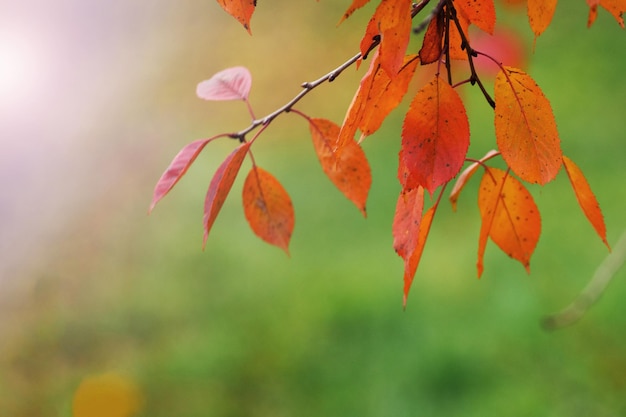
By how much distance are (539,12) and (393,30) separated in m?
0.16

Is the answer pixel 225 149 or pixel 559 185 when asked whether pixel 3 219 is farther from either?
pixel 559 185

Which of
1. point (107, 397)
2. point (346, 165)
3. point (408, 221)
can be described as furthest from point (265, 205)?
point (107, 397)

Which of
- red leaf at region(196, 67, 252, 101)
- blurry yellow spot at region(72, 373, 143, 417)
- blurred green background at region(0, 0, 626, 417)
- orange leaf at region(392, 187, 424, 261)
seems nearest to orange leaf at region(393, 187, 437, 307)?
orange leaf at region(392, 187, 424, 261)

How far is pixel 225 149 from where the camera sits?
323 centimetres

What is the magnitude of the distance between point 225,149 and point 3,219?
0.99 m

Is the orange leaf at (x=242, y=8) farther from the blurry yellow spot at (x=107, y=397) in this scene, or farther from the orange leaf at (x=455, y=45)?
the blurry yellow spot at (x=107, y=397)

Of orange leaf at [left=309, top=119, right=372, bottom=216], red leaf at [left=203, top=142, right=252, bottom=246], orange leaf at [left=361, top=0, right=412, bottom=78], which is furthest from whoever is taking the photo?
orange leaf at [left=309, top=119, right=372, bottom=216]

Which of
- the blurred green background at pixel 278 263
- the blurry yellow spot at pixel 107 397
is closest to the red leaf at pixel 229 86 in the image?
the blurred green background at pixel 278 263

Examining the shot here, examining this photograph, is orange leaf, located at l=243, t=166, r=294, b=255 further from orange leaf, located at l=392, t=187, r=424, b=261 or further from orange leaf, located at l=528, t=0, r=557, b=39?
orange leaf, located at l=528, t=0, r=557, b=39

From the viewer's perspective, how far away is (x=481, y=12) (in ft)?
1.86

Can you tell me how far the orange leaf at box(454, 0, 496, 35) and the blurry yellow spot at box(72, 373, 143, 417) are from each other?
1701 mm

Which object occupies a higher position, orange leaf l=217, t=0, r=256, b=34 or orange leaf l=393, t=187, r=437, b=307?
orange leaf l=217, t=0, r=256, b=34

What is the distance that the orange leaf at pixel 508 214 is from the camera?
2.22 feet

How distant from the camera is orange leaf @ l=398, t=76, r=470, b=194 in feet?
1.74
